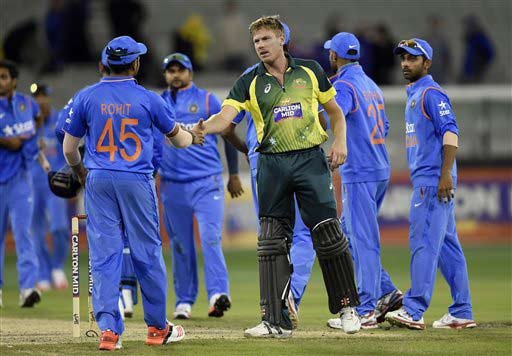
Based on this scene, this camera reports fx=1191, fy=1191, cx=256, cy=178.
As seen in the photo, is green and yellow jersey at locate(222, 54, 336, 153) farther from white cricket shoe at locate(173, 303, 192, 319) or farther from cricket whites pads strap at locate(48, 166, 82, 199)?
white cricket shoe at locate(173, 303, 192, 319)

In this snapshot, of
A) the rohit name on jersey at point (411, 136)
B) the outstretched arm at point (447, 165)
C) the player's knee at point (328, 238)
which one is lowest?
the player's knee at point (328, 238)

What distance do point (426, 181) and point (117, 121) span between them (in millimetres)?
3230

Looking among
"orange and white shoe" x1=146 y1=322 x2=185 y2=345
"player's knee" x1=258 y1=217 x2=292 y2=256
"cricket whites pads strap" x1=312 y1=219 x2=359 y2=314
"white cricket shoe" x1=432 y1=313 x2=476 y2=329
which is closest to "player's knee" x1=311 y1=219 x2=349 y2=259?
"cricket whites pads strap" x1=312 y1=219 x2=359 y2=314

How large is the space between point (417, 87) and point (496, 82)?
18447 millimetres

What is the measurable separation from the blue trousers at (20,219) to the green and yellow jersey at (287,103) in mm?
5484

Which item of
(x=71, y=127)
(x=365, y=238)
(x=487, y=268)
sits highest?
(x=71, y=127)

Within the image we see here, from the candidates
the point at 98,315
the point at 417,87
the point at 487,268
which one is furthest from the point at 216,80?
the point at 98,315

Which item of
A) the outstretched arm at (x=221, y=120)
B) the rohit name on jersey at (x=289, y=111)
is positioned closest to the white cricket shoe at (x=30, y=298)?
the outstretched arm at (x=221, y=120)

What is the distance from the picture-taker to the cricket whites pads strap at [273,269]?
33.5 ft

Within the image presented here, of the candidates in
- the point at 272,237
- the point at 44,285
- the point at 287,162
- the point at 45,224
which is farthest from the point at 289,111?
the point at 45,224

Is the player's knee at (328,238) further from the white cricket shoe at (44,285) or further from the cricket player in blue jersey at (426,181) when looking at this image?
the white cricket shoe at (44,285)

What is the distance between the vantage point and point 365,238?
1164 centimetres

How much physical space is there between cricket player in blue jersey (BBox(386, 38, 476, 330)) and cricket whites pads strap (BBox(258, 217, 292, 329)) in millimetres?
1636

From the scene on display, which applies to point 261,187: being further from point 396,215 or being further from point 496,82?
point 496,82
